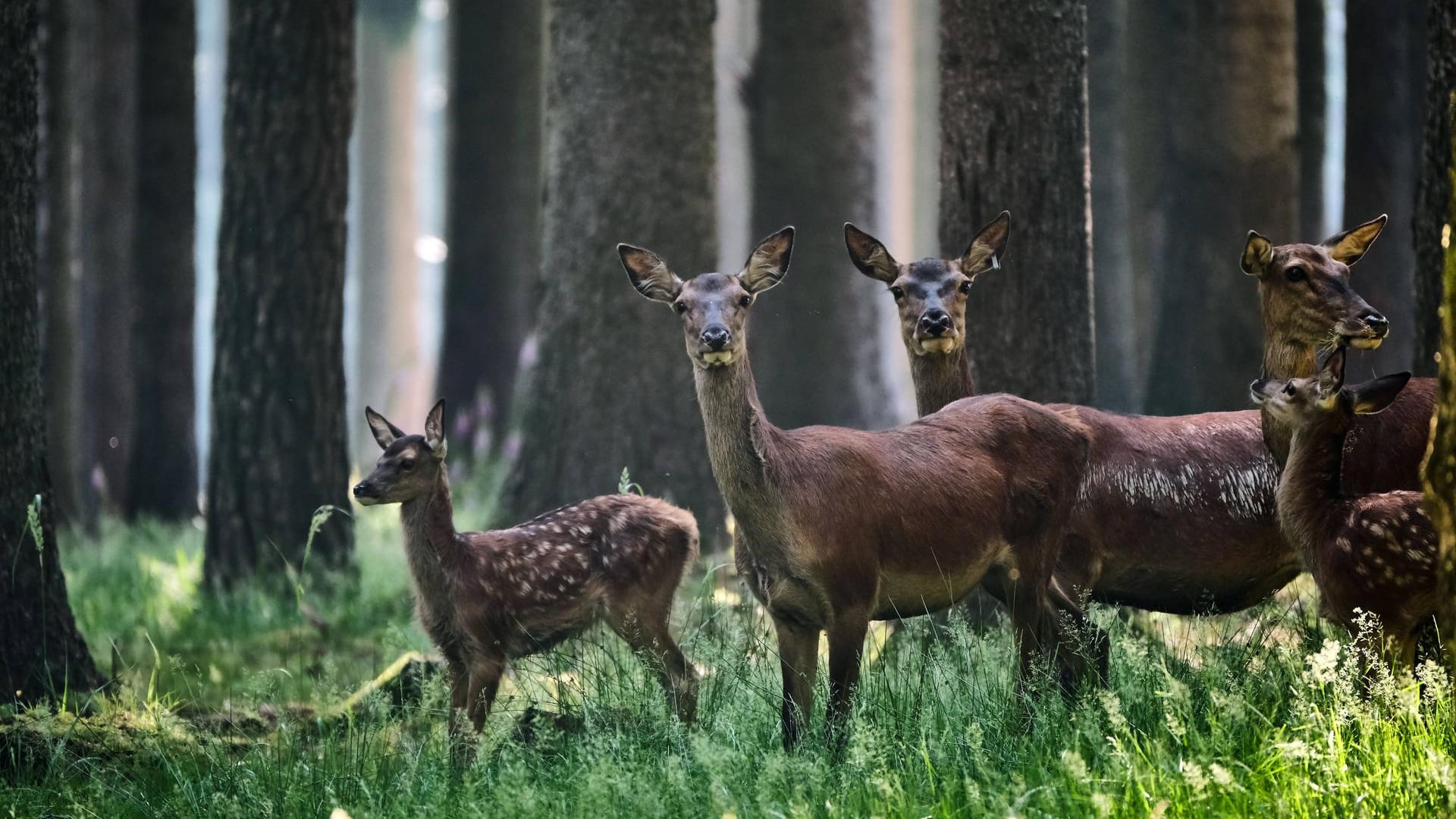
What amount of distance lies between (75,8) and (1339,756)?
15.8m

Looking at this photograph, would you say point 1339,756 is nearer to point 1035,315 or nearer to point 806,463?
point 806,463

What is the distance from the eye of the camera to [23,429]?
26.5ft

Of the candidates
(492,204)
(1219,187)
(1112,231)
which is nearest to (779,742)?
(1219,187)

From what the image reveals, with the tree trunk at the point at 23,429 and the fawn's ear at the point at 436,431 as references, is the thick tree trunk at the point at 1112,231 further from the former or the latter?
the tree trunk at the point at 23,429

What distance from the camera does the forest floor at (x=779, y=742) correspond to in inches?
209

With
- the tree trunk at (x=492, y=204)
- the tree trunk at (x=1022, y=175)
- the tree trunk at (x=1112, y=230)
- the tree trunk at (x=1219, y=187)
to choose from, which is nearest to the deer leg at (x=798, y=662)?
the tree trunk at (x=1022, y=175)

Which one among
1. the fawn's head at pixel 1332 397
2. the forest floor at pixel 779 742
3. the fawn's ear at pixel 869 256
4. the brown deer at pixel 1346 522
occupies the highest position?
the fawn's ear at pixel 869 256

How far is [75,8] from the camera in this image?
683 inches

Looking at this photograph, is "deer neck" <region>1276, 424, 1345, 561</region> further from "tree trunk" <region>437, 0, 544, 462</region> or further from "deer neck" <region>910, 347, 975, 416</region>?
"tree trunk" <region>437, 0, 544, 462</region>

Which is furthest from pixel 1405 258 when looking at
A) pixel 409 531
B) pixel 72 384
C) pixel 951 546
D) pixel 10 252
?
pixel 72 384

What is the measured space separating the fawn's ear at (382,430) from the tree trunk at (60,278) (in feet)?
22.8

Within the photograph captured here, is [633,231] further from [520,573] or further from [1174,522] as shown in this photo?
[1174,522]

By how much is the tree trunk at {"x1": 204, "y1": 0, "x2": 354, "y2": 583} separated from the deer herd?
11.0 ft

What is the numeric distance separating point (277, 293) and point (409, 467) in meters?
4.05
